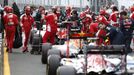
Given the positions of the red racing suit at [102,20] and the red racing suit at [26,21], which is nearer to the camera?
the red racing suit at [102,20]

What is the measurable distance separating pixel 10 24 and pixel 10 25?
7 cm

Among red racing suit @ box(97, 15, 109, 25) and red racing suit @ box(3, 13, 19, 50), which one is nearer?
red racing suit @ box(97, 15, 109, 25)

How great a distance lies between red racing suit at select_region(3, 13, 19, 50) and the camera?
18.6 m

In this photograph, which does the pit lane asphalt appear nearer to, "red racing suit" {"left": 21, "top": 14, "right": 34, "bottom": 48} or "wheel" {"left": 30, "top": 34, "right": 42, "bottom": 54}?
"wheel" {"left": 30, "top": 34, "right": 42, "bottom": 54}

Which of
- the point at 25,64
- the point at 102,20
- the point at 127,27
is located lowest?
the point at 25,64

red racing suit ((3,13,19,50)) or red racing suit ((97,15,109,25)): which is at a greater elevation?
red racing suit ((97,15,109,25))

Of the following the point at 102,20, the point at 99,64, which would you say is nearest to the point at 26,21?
the point at 102,20

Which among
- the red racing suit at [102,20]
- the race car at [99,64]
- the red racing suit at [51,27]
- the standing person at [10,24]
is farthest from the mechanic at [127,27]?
the race car at [99,64]

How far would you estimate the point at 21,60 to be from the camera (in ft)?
55.3

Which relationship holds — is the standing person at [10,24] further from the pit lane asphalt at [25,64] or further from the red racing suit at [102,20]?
the red racing suit at [102,20]

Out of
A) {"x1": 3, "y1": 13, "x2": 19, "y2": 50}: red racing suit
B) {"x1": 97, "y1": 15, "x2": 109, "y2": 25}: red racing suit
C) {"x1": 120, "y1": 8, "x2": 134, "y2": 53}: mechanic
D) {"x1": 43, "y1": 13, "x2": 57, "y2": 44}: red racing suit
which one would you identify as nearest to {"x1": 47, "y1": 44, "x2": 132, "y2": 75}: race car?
{"x1": 97, "y1": 15, "x2": 109, "y2": 25}: red racing suit

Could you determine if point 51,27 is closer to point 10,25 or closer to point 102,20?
point 10,25

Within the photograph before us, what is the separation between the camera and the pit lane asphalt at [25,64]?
1388cm

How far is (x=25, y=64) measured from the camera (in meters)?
15.8
